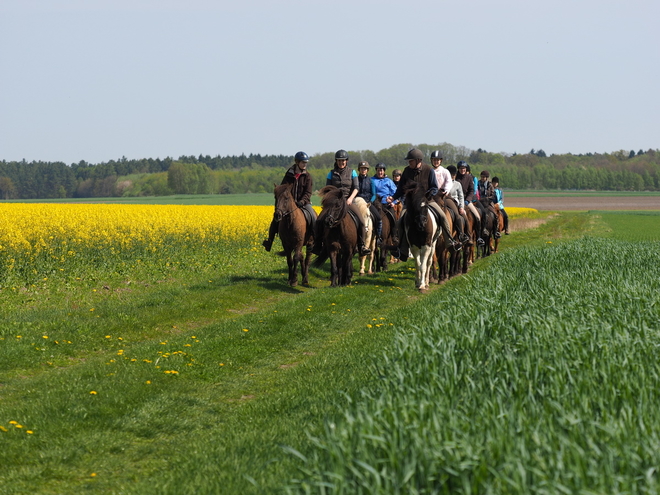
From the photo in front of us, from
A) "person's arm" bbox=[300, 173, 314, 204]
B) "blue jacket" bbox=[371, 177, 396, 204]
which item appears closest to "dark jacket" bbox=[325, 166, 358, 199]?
"person's arm" bbox=[300, 173, 314, 204]

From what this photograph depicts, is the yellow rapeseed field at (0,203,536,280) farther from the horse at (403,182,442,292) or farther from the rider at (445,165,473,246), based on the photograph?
the rider at (445,165,473,246)

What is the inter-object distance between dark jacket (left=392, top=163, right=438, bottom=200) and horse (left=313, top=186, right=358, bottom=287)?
4.19ft

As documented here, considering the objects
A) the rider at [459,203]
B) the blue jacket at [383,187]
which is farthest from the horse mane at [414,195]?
the blue jacket at [383,187]

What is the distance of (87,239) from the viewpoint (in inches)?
776

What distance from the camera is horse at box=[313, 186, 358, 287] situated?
14.9m

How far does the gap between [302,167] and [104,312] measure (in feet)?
16.7

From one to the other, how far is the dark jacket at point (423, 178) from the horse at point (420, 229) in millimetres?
120

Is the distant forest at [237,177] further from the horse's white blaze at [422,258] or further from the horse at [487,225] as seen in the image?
the horse's white blaze at [422,258]

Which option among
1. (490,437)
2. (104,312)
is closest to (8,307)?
(104,312)

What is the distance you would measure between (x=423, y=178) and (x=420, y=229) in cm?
100

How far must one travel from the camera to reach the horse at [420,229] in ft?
47.0

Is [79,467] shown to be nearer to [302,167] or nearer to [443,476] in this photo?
[443,476]

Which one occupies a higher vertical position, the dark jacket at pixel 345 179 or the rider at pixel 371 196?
the dark jacket at pixel 345 179

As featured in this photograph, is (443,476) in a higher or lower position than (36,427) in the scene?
higher
